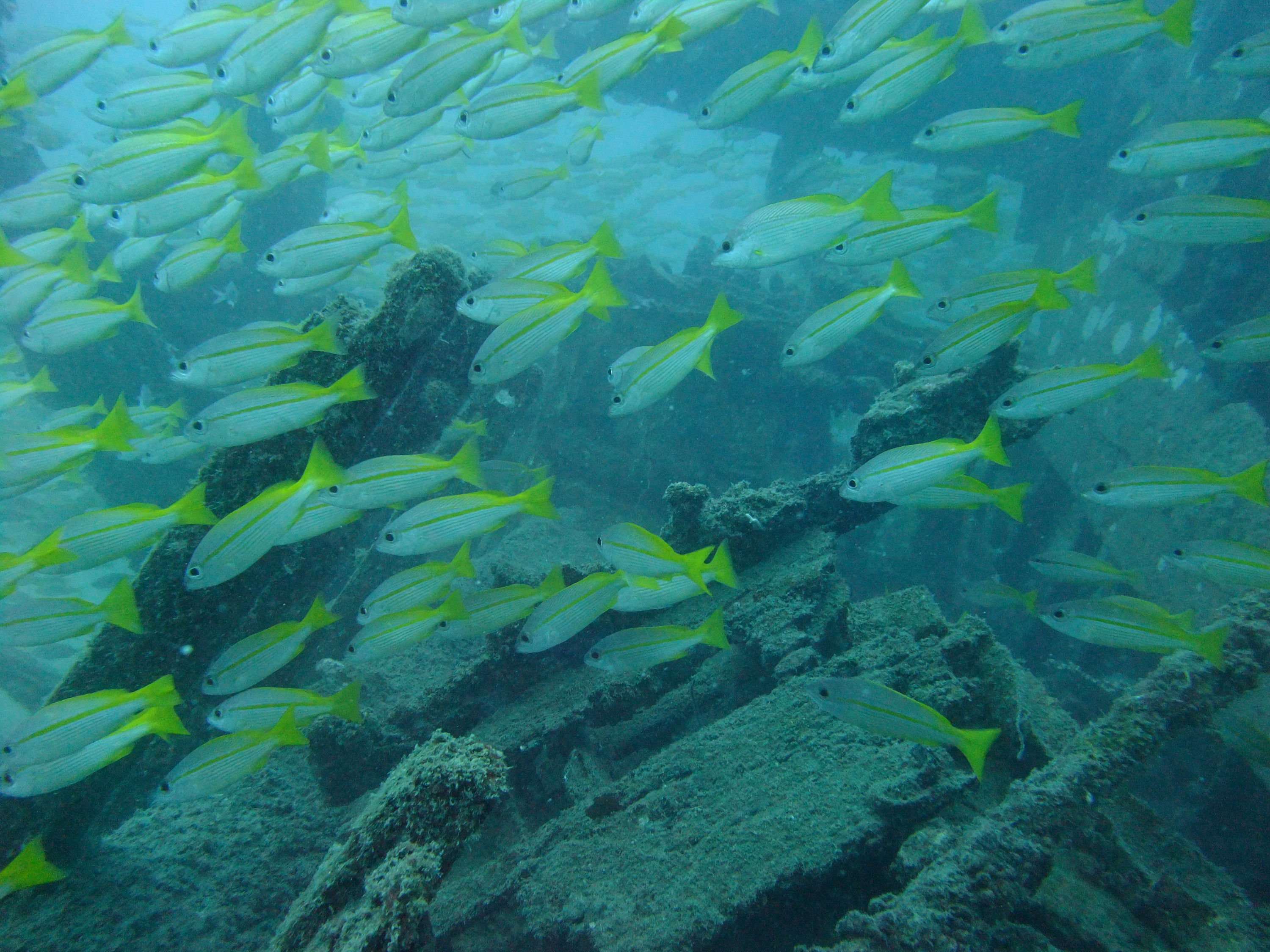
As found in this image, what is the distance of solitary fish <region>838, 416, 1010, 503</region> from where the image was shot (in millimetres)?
3521

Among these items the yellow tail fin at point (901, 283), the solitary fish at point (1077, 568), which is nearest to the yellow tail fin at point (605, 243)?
the yellow tail fin at point (901, 283)

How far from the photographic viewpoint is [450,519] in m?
3.55

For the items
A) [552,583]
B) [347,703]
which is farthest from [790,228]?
[347,703]

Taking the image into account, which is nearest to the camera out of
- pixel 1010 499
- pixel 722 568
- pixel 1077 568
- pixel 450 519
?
pixel 450 519

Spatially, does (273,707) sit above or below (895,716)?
above

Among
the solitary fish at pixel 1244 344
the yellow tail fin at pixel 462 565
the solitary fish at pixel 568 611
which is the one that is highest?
the solitary fish at pixel 1244 344

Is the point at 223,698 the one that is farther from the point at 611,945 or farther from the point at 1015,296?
the point at 1015,296

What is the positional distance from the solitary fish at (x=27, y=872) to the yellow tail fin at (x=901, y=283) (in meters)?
6.71

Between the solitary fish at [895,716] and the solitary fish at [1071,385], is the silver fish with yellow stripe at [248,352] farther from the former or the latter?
the solitary fish at [1071,385]

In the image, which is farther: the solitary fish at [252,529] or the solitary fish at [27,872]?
the solitary fish at [252,529]

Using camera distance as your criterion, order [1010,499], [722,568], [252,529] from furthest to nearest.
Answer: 1. [1010,499]
2. [722,568]
3. [252,529]

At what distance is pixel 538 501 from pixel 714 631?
62.0 inches

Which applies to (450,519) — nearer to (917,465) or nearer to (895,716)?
(895,716)

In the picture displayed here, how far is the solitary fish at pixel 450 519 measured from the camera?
3.44 metres
